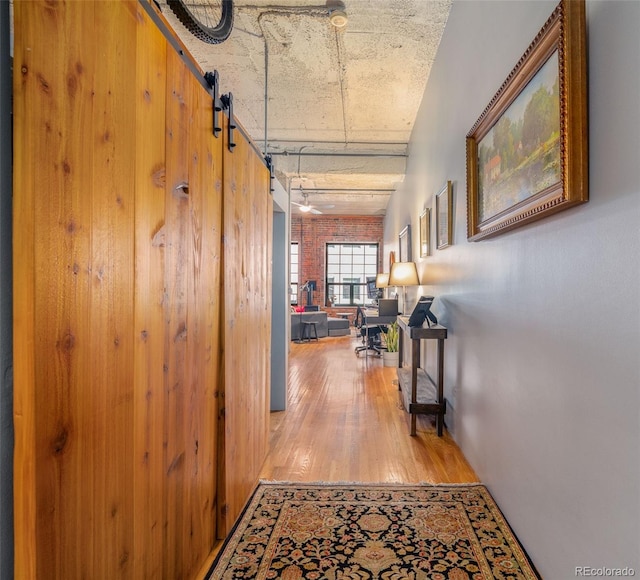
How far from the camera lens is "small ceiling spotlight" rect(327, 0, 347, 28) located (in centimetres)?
263

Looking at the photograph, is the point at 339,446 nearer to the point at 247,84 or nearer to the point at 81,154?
the point at 81,154

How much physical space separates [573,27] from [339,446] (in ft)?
8.52

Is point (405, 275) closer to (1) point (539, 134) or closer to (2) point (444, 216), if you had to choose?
(2) point (444, 216)

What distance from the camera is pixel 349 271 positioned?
10.6 meters

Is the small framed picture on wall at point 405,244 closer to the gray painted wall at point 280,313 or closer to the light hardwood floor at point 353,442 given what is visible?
the light hardwood floor at point 353,442

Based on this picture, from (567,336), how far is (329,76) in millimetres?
3422

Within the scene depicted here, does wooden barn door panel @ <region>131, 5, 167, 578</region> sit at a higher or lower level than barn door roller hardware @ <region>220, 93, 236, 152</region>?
lower

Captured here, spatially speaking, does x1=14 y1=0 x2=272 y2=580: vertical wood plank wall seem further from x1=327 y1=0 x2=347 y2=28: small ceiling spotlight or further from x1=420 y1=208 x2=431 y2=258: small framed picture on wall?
x1=420 y1=208 x2=431 y2=258: small framed picture on wall

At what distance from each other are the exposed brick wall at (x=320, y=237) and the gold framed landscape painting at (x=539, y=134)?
838 cm

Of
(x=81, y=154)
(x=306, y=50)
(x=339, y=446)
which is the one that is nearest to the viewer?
(x=81, y=154)

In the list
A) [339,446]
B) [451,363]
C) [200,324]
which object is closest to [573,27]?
[200,324]

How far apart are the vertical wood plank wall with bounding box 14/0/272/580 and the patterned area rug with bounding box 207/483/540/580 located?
→ 0.33 metres

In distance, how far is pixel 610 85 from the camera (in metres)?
1.04

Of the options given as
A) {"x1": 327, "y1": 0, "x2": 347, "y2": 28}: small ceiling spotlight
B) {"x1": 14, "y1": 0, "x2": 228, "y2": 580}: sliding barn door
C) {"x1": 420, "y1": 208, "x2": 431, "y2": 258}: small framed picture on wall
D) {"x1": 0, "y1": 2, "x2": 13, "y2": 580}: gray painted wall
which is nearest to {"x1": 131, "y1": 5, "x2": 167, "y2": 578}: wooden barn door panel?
{"x1": 14, "y1": 0, "x2": 228, "y2": 580}: sliding barn door
